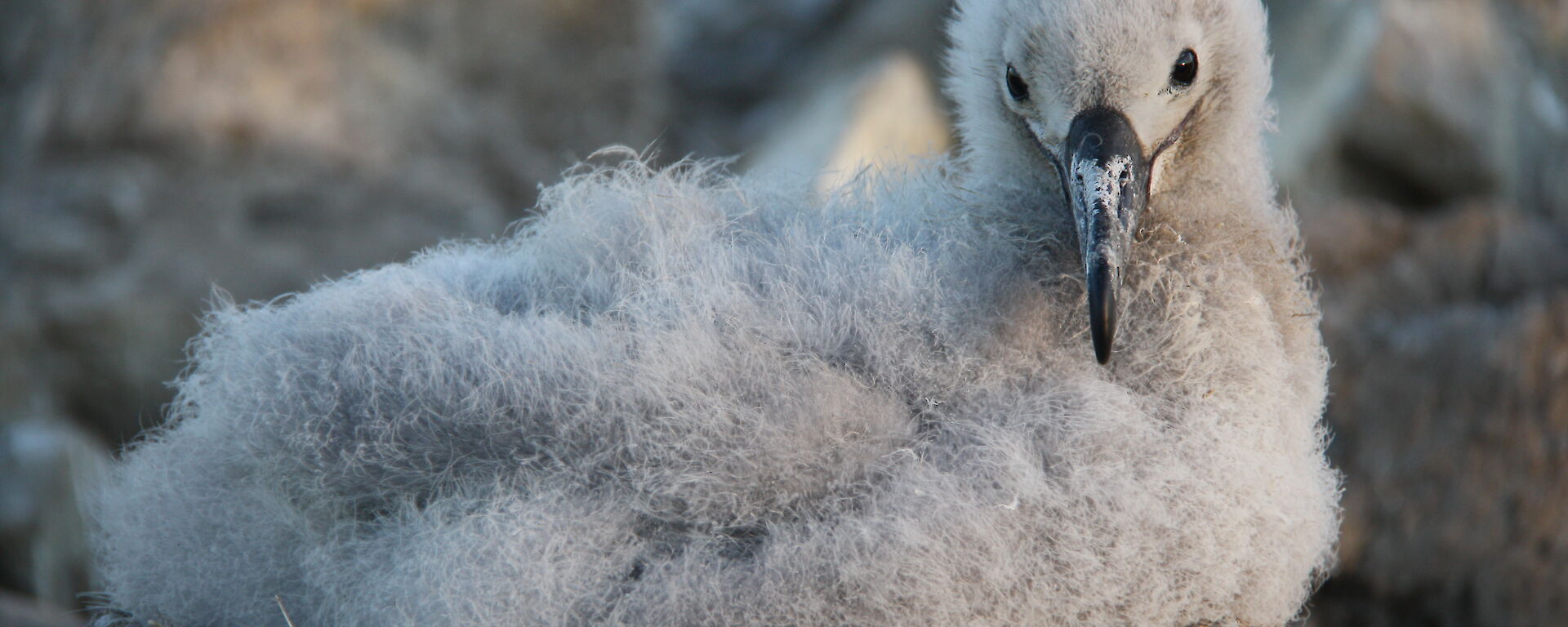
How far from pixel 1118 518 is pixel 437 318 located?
547 millimetres

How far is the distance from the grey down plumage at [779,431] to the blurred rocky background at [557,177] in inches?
53.1

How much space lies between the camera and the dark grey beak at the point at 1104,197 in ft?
2.92

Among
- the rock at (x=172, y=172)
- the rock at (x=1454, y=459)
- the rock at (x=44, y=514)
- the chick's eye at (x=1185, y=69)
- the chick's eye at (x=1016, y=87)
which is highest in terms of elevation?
the rock at (x=172, y=172)

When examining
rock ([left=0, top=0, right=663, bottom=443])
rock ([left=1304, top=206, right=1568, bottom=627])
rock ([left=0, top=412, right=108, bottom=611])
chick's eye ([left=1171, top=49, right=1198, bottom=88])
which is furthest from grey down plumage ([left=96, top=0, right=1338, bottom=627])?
rock ([left=0, top=0, right=663, bottom=443])

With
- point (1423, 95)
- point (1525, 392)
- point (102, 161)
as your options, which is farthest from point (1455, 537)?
point (102, 161)

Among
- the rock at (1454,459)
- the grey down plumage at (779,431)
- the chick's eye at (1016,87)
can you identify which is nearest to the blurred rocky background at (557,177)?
the rock at (1454,459)

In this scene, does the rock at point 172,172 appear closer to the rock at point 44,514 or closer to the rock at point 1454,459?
the rock at point 44,514

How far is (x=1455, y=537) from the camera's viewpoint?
2.11m

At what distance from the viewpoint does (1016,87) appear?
1.08 m

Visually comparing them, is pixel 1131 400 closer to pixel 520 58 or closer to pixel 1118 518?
pixel 1118 518

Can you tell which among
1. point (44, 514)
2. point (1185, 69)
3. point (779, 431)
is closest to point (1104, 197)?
point (1185, 69)

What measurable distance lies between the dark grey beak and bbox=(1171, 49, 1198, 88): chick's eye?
0.07 m

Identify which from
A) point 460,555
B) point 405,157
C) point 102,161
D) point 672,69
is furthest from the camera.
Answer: point 672,69

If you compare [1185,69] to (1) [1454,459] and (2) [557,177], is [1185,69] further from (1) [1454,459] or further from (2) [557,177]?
(2) [557,177]
